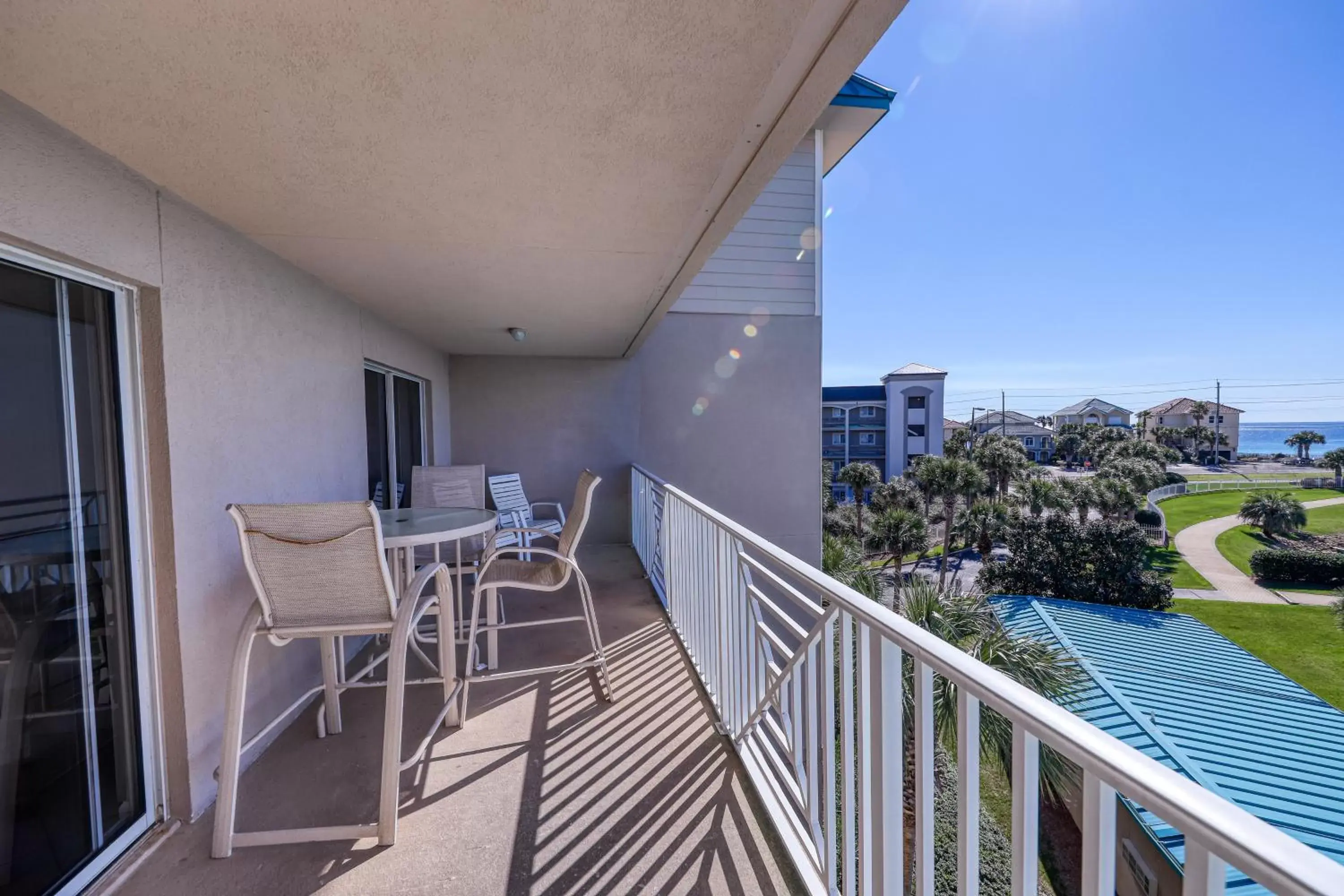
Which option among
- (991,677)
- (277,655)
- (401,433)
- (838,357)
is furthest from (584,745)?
(838,357)

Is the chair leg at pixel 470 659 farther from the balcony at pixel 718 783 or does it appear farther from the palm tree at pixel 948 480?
the palm tree at pixel 948 480

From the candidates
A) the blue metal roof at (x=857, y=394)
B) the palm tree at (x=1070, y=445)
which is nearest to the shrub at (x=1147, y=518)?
the blue metal roof at (x=857, y=394)

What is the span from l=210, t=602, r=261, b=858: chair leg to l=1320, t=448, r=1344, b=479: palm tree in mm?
66993

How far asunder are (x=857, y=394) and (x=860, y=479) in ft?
29.4

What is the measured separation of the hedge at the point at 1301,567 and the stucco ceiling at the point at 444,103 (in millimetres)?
32375

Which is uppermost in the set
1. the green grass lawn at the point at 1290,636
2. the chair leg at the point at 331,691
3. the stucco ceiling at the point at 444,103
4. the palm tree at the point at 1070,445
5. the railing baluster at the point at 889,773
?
the stucco ceiling at the point at 444,103

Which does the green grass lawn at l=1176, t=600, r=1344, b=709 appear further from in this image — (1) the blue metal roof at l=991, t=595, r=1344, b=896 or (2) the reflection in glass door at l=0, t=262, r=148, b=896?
(2) the reflection in glass door at l=0, t=262, r=148, b=896

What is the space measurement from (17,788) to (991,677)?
2.22m

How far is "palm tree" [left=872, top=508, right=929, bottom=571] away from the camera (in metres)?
18.8

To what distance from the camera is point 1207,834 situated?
0.50 m

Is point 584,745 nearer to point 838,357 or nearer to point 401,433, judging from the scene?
point 401,433

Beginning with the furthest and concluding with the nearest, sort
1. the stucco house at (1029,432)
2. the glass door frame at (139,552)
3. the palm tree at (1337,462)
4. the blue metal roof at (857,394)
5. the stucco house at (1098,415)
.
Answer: the stucco house at (1098,415) < the stucco house at (1029,432) < the palm tree at (1337,462) < the blue metal roof at (857,394) < the glass door frame at (139,552)

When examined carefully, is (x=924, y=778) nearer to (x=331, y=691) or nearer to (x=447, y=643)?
(x=447, y=643)

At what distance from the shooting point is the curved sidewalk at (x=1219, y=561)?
68.4 feet
